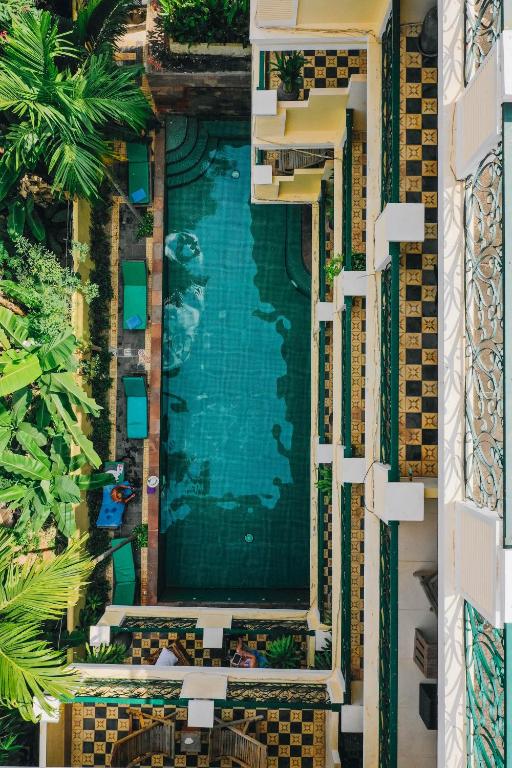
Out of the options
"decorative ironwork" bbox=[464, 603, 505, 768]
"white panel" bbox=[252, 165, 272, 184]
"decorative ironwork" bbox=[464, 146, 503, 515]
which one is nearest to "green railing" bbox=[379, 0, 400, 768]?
"decorative ironwork" bbox=[464, 146, 503, 515]

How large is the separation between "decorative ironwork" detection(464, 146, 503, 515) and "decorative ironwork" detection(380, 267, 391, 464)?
5.34 feet

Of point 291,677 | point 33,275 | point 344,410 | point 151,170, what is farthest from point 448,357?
point 151,170

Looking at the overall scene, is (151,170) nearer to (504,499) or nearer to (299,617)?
(299,617)

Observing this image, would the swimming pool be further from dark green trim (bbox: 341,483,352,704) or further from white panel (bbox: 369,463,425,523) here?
white panel (bbox: 369,463,425,523)

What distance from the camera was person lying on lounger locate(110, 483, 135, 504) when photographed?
1084 centimetres

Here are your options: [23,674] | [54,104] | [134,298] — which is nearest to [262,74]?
[54,104]

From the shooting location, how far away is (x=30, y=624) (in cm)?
665

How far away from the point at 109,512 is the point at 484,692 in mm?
8058

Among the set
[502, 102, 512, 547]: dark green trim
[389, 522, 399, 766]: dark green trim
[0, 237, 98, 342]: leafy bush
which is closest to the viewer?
[502, 102, 512, 547]: dark green trim

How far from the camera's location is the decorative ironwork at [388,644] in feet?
18.1

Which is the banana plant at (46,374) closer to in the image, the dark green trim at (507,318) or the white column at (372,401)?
the white column at (372,401)

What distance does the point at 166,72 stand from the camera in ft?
32.7

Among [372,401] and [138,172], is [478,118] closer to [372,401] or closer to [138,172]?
[372,401]

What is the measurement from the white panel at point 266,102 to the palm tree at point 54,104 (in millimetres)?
2498
